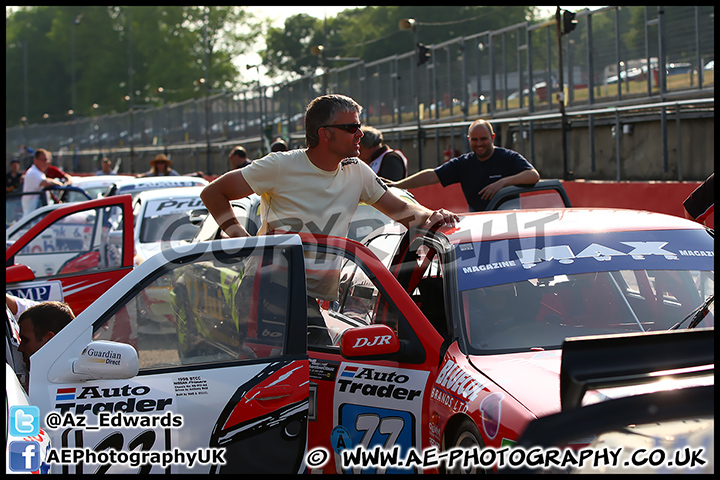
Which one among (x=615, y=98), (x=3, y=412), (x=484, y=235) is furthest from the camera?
(x=615, y=98)

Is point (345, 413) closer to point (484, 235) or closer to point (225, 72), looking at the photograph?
point (484, 235)

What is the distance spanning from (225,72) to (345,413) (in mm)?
85206

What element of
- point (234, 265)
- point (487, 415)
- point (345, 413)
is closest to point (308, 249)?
point (234, 265)

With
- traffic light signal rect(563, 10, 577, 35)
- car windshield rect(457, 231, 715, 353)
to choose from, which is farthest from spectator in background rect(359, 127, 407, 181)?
traffic light signal rect(563, 10, 577, 35)

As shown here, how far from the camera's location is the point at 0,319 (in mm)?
3867

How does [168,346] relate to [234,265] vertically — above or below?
below

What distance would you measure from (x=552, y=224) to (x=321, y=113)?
1.33 m

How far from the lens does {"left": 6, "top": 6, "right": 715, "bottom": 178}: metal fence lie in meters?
15.6

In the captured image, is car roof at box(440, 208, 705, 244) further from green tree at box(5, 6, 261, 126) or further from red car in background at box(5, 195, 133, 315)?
green tree at box(5, 6, 261, 126)

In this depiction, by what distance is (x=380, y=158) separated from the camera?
8.62 m

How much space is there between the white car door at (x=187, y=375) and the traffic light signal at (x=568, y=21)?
13.3 metres

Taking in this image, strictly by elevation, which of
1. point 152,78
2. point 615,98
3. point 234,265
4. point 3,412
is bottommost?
point 3,412

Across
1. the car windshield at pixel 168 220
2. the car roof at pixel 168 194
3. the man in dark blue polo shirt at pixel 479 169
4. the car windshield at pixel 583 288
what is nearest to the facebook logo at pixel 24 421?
the car windshield at pixel 583 288

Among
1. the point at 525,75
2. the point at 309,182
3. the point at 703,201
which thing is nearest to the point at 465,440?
the point at 309,182
